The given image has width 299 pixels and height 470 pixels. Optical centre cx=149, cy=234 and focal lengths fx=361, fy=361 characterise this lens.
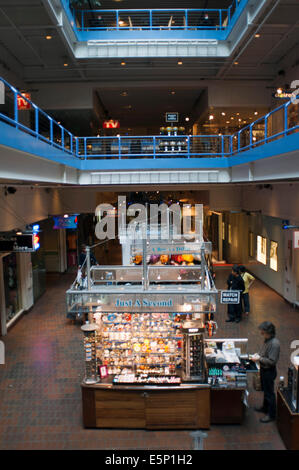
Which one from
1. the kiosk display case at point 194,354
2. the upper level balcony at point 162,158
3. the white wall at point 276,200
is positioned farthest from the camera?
the white wall at point 276,200

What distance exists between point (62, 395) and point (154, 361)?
2.09m

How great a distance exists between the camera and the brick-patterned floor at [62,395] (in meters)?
5.59

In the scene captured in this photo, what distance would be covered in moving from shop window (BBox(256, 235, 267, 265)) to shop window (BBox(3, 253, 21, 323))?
379 inches

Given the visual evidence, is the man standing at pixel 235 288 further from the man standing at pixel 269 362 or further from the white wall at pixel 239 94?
the white wall at pixel 239 94

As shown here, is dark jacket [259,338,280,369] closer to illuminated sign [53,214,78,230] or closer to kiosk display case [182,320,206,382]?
kiosk display case [182,320,206,382]

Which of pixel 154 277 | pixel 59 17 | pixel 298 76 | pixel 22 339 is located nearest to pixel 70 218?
pixel 22 339

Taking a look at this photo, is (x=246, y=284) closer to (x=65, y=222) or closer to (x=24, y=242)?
(x=24, y=242)

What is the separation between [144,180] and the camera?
1309 centimetres

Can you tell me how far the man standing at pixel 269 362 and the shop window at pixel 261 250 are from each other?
9364 millimetres

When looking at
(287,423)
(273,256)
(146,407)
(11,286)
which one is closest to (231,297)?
(287,423)

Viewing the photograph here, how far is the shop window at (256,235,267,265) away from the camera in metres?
14.9

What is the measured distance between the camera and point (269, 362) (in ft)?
19.1

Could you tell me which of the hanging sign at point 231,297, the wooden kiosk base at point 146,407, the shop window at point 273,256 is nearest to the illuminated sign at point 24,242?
the wooden kiosk base at point 146,407

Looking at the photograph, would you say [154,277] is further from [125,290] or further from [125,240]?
[125,240]
